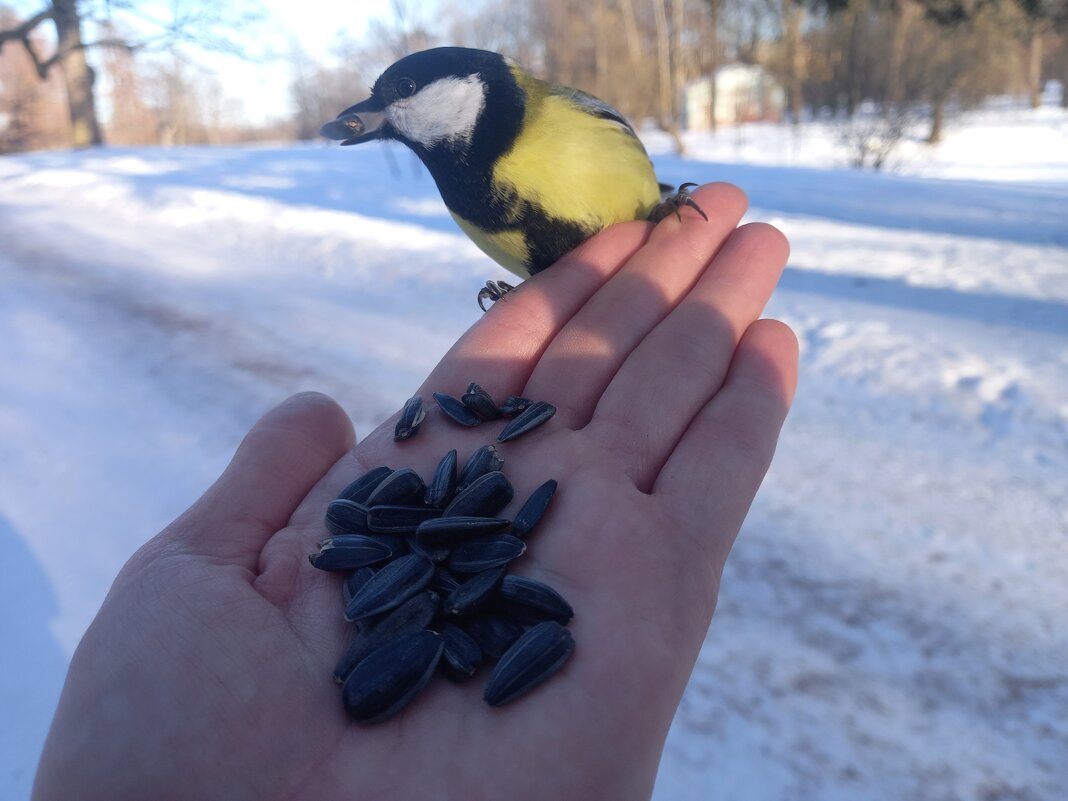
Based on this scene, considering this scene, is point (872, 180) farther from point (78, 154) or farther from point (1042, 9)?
point (78, 154)

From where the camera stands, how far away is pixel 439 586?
1433 mm

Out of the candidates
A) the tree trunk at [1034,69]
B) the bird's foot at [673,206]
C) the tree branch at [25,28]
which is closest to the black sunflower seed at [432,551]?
the bird's foot at [673,206]

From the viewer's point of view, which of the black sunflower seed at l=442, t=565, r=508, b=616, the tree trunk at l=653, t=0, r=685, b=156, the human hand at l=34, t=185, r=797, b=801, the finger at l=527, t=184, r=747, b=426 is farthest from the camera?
the tree trunk at l=653, t=0, r=685, b=156

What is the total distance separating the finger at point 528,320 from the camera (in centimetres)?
210

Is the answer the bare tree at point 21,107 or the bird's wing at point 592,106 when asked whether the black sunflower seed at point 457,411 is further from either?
the bare tree at point 21,107

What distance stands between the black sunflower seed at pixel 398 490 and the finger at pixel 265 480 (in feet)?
0.74

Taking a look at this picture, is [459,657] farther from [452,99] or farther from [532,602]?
[452,99]

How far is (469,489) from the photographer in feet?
5.18

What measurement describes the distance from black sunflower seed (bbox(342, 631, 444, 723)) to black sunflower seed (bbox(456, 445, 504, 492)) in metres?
0.46

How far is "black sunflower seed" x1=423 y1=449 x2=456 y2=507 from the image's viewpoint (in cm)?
162

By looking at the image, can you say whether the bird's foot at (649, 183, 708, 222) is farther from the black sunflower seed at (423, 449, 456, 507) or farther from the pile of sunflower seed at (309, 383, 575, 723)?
the black sunflower seed at (423, 449, 456, 507)

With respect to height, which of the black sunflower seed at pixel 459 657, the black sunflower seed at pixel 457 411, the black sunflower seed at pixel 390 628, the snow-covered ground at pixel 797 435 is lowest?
the snow-covered ground at pixel 797 435

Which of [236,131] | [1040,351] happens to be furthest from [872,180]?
[236,131]

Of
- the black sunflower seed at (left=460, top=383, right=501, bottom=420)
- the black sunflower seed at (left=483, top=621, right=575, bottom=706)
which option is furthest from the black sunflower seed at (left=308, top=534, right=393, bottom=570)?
the black sunflower seed at (left=460, top=383, right=501, bottom=420)
